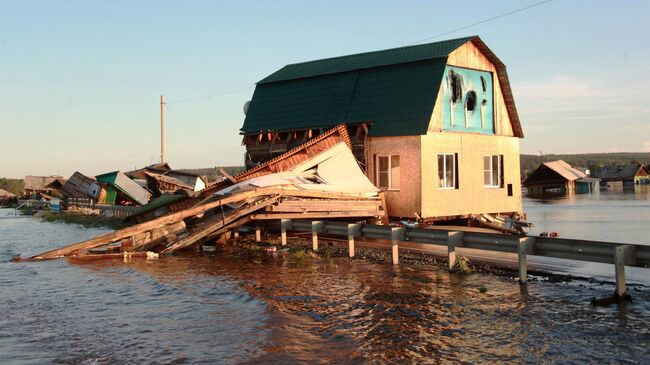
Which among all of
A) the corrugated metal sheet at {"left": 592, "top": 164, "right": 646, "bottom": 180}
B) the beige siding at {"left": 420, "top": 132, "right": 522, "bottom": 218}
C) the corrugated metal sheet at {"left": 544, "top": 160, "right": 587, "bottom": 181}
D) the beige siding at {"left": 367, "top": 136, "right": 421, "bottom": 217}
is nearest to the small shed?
the beige siding at {"left": 367, "top": 136, "right": 421, "bottom": 217}

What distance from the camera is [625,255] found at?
12.1 metres

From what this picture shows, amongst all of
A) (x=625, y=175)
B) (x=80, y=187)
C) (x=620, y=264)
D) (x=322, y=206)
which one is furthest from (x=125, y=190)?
(x=625, y=175)

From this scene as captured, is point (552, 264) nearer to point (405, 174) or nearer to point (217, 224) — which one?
point (405, 174)

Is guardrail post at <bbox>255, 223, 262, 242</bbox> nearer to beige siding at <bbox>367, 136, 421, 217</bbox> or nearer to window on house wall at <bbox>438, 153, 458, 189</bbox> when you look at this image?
beige siding at <bbox>367, 136, 421, 217</bbox>

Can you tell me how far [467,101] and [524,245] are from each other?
1570 centimetres

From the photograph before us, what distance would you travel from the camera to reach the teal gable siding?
27469 millimetres

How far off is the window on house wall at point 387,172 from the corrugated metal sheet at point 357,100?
1257 mm

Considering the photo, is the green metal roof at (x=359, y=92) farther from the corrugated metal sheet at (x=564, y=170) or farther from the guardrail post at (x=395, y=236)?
the corrugated metal sheet at (x=564, y=170)

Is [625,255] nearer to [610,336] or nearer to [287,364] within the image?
[610,336]

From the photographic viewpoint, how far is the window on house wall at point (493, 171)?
29.5m

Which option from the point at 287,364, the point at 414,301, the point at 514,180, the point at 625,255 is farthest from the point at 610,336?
the point at 514,180

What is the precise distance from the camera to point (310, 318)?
11273mm

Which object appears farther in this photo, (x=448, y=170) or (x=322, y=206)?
(x=448, y=170)

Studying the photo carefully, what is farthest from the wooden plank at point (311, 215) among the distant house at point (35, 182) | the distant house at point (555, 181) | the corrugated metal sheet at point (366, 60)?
the distant house at point (555, 181)
